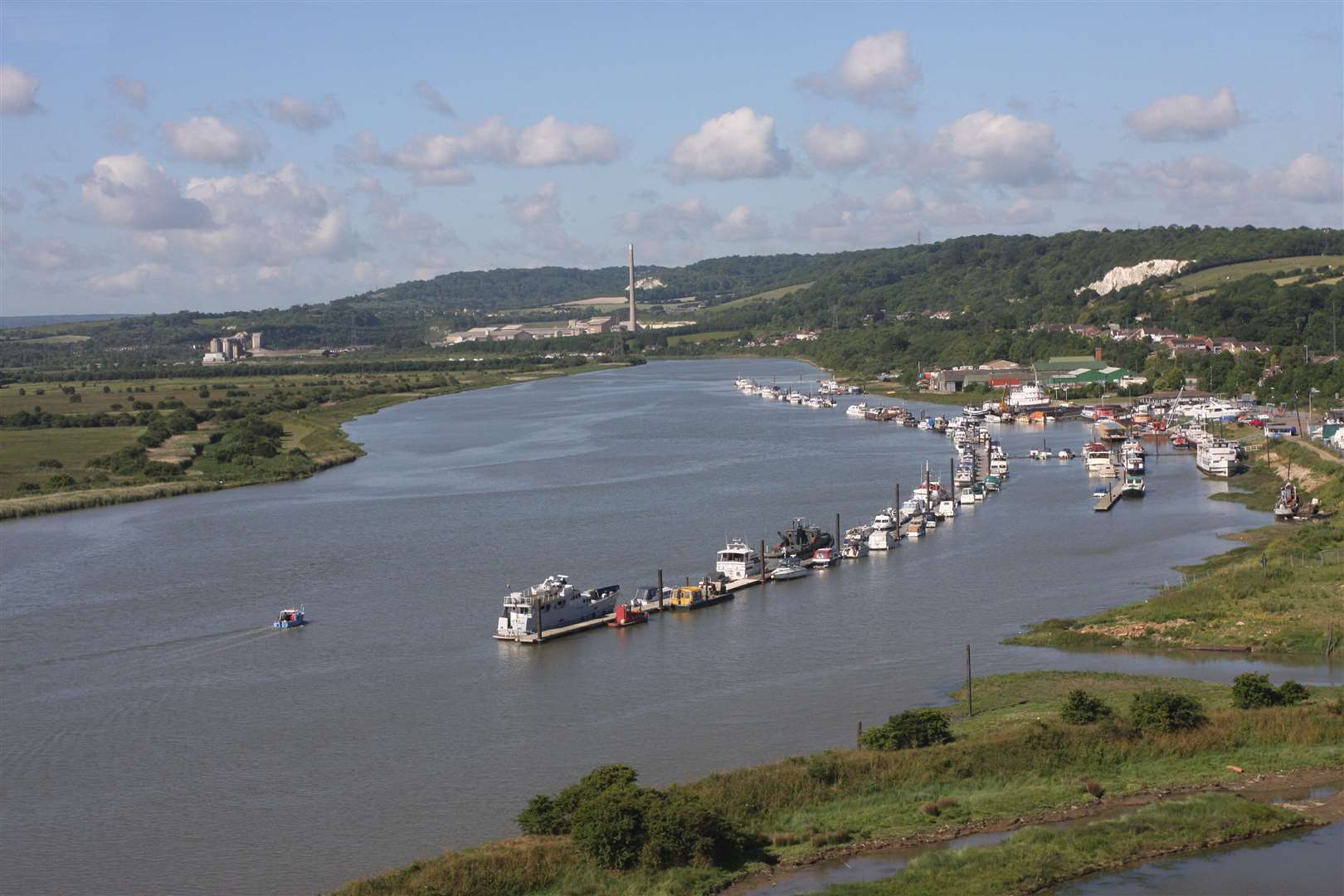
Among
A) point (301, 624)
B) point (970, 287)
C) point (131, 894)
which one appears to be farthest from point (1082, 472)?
point (970, 287)

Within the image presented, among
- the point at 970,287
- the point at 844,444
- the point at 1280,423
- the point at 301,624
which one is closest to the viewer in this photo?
the point at 301,624

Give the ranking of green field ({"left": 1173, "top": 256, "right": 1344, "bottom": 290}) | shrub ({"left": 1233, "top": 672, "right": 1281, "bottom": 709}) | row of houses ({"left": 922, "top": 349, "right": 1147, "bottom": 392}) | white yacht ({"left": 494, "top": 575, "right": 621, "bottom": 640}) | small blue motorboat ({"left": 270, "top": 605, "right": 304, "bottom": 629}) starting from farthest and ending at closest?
green field ({"left": 1173, "top": 256, "right": 1344, "bottom": 290}), row of houses ({"left": 922, "top": 349, "right": 1147, "bottom": 392}), small blue motorboat ({"left": 270, "top": 605, "right": 304, "bottom": 629}), white yacht ({"left": 494, "top": 575, "right": 621, "bottom": 640}), shrub ({"left": 1233, "top": 672, "right": 1281, "bottom": 709})

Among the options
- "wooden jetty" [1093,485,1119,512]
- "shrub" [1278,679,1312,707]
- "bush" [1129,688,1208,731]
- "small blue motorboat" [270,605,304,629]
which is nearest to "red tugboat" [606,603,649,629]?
"small blue motorboat" [270,605,304,629]

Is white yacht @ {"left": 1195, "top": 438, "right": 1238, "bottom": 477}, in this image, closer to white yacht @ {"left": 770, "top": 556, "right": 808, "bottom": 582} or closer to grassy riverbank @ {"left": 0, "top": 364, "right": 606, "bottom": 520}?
white yacht @ {"left": 770, "top": 556, "right": 808, "bottom": 582}

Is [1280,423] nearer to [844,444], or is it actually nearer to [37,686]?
[844,444]

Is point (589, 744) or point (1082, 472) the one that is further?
point (1082, 472)

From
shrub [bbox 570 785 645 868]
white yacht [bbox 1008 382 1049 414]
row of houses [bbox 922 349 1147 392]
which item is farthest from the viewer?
row of houses [bbox 922 349 1147 392]
